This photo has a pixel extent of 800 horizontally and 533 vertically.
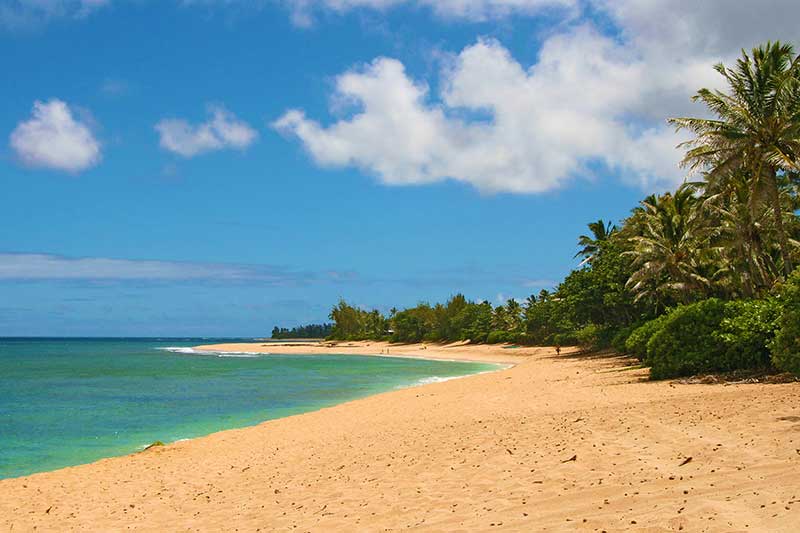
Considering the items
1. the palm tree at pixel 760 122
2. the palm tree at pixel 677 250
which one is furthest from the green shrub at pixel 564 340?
the palm tree at pixel 760 122

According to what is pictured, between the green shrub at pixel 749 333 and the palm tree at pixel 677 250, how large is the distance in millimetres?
15499

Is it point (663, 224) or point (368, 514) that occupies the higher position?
point (663, 224)

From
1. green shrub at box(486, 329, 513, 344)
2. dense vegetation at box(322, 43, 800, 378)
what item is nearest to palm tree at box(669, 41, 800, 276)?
dense vegetation at box(322, 43, 800, 378)

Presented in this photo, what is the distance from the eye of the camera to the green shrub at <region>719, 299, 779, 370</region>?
1745 centimetres

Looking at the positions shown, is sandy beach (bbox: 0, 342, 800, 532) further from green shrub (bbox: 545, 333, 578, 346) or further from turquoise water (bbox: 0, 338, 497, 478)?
green shrub (bbox: 545, 333, 578, 346)

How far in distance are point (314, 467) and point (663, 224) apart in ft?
95.8

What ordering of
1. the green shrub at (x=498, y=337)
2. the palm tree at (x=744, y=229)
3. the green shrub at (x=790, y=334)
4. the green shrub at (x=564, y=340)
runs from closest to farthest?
the green shrub at (x=790, y=334)
the palm tree at (x=744, y=229)
the green shrub at (x=564, y=340)
the green shrub at (x=498, y=337)

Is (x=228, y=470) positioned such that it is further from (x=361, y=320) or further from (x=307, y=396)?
(x=361, y=320)

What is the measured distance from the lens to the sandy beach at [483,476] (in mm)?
6766

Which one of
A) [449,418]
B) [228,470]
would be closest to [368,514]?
[228,470]

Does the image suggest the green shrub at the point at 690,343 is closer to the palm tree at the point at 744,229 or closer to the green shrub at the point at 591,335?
the palm tree at the point at 744,229

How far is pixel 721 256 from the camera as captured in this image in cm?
3394

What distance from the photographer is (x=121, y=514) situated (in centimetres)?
981

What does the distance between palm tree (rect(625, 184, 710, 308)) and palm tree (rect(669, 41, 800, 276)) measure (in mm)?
8980
